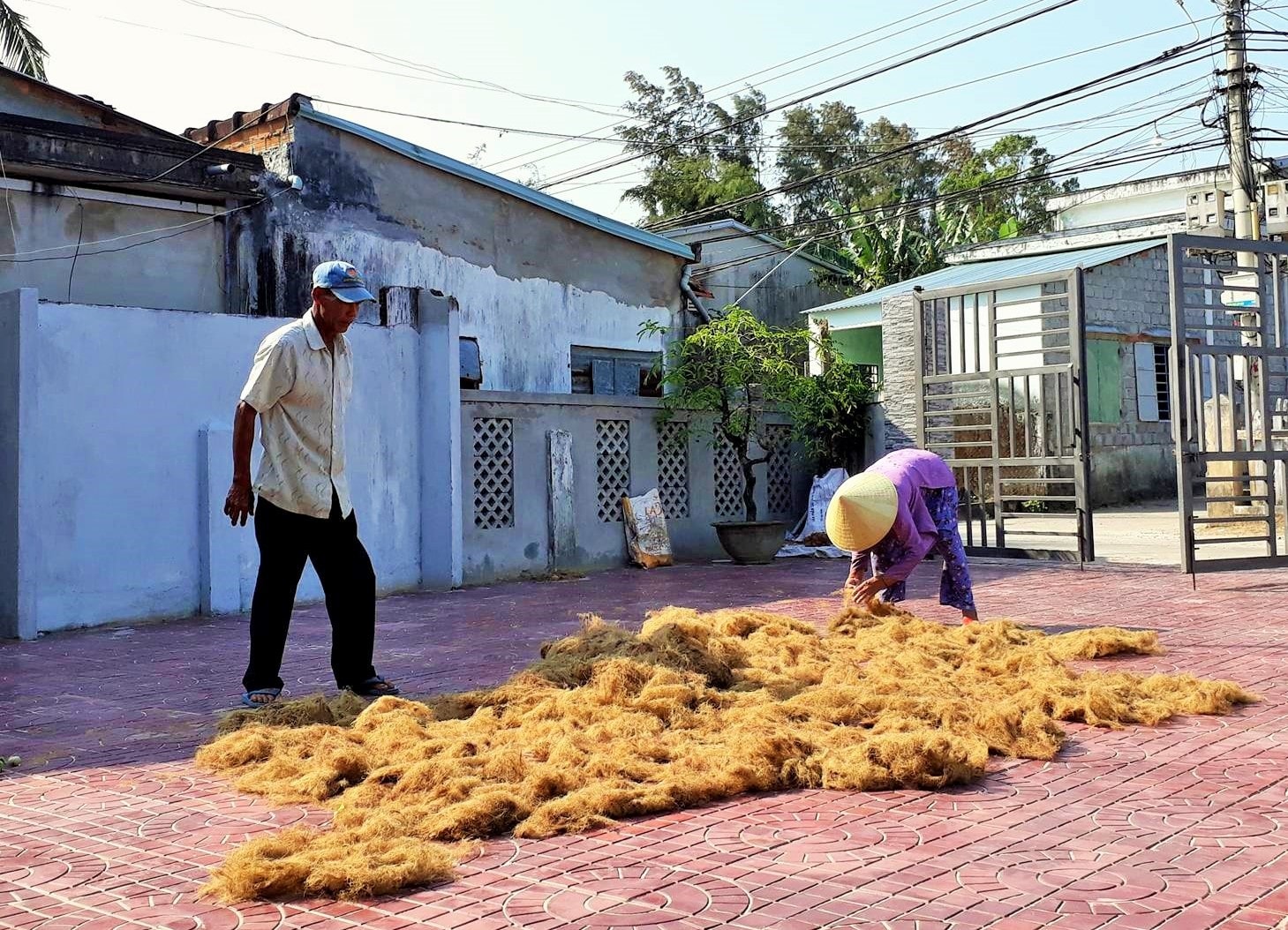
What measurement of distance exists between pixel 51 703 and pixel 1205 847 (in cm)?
523

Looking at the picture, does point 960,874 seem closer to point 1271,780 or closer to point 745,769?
point 745,769

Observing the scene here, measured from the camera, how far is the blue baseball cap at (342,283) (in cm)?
583

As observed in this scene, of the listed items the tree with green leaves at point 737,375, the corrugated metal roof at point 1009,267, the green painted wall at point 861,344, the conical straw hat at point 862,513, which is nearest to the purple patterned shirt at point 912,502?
the conical straw hat at point 862,513

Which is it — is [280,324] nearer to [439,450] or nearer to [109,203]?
[439,450]

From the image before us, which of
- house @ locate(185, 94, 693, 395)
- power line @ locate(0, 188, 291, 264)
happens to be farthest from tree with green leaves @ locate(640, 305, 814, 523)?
power line @ locate(0, 188, 291, 264)

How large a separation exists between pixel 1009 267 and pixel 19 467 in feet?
62.3

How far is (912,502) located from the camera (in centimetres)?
742

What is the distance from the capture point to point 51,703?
6230 millimetres

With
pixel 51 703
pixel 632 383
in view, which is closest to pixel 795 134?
pixel 632 383

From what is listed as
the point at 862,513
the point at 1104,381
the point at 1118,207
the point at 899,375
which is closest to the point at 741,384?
the point at 899,375

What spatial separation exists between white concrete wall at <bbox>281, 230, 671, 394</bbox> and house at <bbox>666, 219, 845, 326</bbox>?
872cm

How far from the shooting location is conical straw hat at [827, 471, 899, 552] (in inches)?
273

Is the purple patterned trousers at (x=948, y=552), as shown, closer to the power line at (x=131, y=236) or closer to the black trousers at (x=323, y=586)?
the black trousers at (x=323, y=586)

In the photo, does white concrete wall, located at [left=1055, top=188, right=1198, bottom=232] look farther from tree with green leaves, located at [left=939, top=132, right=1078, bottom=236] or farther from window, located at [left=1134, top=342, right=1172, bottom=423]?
window, located at [left=1134, top=342, right=1172, bottom=423]
